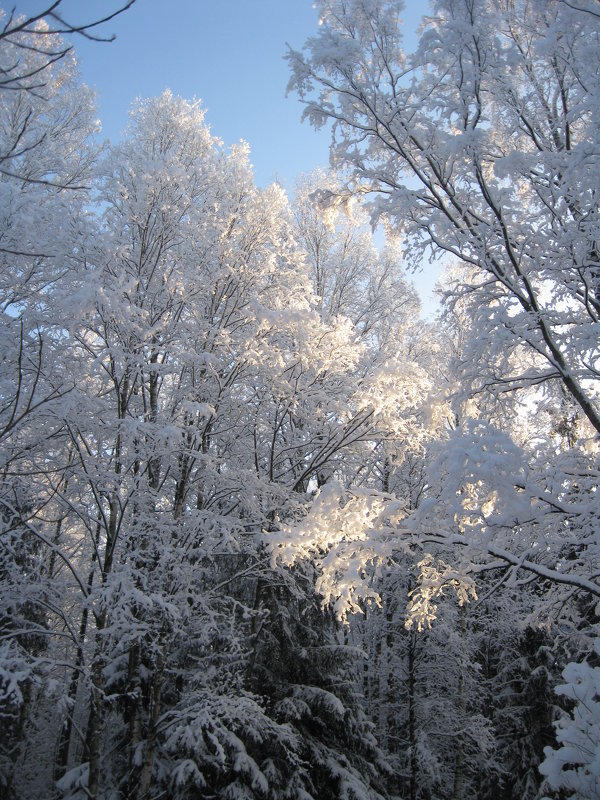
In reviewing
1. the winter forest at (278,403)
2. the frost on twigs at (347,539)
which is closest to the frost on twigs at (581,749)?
the winter forest at (278,403)

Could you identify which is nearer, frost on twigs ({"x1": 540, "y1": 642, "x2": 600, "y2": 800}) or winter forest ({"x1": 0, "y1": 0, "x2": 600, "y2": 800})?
frost on twigs ({"x1": 540, "y1": 642, "x2": 600, "y2": 800})

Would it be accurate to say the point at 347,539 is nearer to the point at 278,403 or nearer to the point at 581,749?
the point at 581,749

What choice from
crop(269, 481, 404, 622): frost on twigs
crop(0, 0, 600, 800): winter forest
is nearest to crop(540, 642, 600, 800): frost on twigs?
crop(0, 0, 600, 800): winter forest

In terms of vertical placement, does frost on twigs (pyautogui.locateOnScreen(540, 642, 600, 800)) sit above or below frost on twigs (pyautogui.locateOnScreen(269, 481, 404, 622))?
below

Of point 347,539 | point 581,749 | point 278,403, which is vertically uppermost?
point 278,403

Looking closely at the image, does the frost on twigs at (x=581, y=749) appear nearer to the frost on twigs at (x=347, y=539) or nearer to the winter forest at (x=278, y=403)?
the winter forest at (x=278, y=403)

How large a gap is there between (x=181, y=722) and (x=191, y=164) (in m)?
7.91

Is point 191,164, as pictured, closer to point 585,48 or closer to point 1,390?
point 1,390

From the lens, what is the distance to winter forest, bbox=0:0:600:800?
421 cm

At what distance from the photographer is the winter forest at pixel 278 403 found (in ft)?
13.8

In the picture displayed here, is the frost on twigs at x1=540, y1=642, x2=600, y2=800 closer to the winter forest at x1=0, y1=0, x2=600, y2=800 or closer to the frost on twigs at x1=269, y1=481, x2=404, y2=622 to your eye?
the winter forest at x1=0, y1=0, x2=600, y2=800

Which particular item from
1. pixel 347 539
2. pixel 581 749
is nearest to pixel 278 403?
pixel 347 539

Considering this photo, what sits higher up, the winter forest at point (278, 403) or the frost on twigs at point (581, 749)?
the winter forest at point (278, 403)

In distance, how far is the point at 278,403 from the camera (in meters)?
7.14
